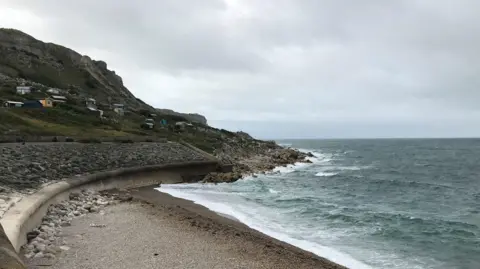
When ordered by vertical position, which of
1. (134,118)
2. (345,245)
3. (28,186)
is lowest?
(345,245)

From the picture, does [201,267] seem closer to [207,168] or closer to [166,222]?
[166,222]

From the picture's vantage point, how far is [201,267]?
1113cm

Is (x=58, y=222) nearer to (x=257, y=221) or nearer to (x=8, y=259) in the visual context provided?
(x=8, y=259)

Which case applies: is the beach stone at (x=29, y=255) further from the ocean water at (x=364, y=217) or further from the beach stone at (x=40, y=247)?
the ocean water at (x=364, y=217)

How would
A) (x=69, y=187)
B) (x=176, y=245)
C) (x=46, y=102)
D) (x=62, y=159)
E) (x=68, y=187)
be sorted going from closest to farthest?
(x=176, y=245) → (x=68, y=187) → (x=69, y=187) → (x=62, y=159) → (x=46, y=102)

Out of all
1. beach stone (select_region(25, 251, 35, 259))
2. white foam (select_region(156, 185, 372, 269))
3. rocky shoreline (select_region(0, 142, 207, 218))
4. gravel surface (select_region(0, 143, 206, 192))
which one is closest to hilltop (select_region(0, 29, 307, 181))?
gravel surface (select_region(0, 143, 206, 192))

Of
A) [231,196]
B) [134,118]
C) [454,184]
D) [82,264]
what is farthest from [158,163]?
[134,118]

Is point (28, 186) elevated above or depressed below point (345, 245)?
above

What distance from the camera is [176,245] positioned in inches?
524

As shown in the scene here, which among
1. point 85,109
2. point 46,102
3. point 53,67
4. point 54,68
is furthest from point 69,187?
point 53,67

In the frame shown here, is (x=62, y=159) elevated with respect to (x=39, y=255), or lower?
elevated

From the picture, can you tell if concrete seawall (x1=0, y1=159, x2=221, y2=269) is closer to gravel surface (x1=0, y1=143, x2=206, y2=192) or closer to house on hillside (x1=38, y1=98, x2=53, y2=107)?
gravel surface (x1=0, y1=143, x2=206, y2=192)

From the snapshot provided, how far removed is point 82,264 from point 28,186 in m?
9.72

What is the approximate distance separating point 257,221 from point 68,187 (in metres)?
10.2
